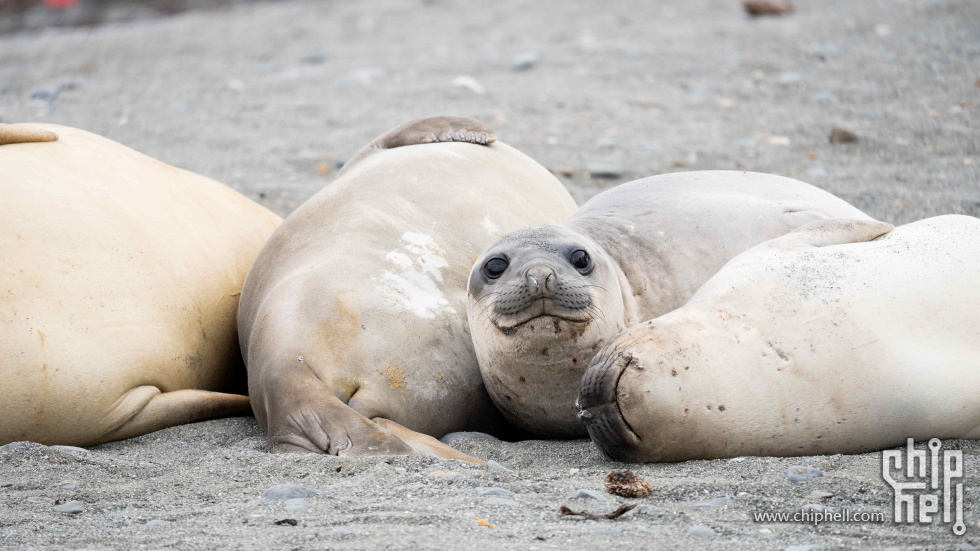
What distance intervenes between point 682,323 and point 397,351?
847 millimetres

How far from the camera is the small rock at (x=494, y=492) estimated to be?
7.47ft

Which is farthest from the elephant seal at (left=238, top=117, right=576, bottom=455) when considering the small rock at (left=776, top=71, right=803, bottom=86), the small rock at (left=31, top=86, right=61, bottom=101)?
the small rock at (left=31, top=86, right=61, bottom=101)

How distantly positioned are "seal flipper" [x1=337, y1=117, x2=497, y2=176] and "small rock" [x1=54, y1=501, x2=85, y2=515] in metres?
1.94

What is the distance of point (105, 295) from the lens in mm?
3092

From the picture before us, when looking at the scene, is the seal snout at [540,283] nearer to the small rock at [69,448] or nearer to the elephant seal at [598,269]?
the elephant seal at [598,269]

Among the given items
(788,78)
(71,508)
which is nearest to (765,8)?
(788,78)

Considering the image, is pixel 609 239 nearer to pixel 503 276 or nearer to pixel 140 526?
pixel 503 276

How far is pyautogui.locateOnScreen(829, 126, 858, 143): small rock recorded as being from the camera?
607 cm

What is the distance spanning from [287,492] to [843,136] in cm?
464

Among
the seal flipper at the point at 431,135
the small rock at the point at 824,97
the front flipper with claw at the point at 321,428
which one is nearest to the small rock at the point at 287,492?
the front flipper with claw at the point at 321,428

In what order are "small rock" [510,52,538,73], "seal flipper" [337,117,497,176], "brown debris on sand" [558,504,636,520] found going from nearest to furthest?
1. "brown debris on sand" [558,504,636,520]
2. "seal flipper" [337,117,497,176]
3. "small rock" [510,52,538,73]

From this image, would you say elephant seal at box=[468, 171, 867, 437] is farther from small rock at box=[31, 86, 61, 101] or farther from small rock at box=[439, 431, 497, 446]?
small rock at box=[31, 86, 61, 101]

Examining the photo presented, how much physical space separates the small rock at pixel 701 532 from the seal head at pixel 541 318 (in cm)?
73

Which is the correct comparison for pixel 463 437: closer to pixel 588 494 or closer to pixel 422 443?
pixel 422 443
